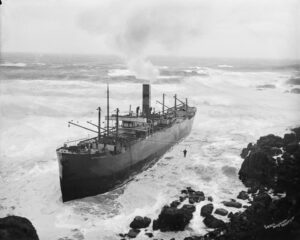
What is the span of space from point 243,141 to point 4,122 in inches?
1070

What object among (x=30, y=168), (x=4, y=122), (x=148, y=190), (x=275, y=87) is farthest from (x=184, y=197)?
(x=275, y=87)

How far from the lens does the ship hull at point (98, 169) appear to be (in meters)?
22.5

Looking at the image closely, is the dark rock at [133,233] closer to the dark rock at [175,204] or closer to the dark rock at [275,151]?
the dark rock at [175,204]

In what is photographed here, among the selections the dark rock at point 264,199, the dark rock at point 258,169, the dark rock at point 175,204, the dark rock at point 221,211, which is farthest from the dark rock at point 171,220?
the dark rock at point 258,169

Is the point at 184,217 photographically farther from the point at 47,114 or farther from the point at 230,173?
the point at 47,114

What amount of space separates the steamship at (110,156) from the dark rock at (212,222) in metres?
8.04

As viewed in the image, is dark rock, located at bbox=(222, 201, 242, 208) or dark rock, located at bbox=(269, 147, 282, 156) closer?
dark rock, located at bbox=(222, 201, 242, 208)

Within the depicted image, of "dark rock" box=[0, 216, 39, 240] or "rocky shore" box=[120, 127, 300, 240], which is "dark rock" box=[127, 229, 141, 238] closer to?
"rocky shore" box=[120, 127, 300, 240]

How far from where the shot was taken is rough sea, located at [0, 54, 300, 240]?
2045 centimetres

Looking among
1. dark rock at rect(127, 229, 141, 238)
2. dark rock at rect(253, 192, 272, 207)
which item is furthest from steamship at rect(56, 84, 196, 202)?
dark rock at rect(253, 192, 272, 207)

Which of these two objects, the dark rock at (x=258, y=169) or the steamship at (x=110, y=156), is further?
the dark rock at (x=258, y=169)

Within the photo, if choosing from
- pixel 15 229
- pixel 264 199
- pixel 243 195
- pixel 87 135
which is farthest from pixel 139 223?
pixel 87 135

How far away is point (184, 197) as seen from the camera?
22.5m

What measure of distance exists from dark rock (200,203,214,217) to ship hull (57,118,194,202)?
7.30 metres
